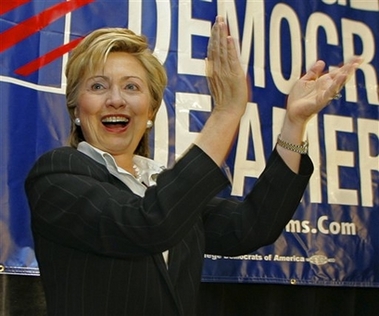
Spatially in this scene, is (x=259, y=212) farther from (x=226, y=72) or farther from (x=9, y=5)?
(x=9, y=5)

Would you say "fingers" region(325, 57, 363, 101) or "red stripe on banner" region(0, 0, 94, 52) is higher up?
"red stripe on banner" region(0, 0, 94, 52)

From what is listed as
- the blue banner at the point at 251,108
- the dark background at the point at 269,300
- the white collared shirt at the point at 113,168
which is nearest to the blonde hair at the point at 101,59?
the white collared shirt at the point at 113,168

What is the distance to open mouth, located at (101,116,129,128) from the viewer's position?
1186mm

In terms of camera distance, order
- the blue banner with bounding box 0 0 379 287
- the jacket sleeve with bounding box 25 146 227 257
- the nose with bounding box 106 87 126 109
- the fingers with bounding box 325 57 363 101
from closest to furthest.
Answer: the jacket sleeve with bounding box 25 146 227 257, the fingers with bounding box 325 57 363 101, the nose with bounding box 106 87 126 109, the blue banner with bounding box 0 0 379 287

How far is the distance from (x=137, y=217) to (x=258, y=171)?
1.26 m

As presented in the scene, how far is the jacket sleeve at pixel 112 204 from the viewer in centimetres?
92

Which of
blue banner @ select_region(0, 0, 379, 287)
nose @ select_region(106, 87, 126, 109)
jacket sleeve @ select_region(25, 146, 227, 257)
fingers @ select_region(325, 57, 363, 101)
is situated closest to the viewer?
jacket sleeve @ select_region(25, 146, 227, 257)

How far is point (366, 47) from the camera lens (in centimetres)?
243

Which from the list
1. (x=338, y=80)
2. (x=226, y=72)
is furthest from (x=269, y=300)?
(x=226, y=72)

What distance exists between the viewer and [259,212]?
1173mm

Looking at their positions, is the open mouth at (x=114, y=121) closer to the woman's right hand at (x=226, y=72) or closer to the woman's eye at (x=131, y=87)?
the woman's eye at (x=131, y=87)

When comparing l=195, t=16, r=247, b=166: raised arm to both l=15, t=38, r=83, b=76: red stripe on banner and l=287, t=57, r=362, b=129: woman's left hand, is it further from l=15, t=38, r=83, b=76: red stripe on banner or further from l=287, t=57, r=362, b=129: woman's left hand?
→ l=15, t=38, r=83, b=76: red stripe on banner

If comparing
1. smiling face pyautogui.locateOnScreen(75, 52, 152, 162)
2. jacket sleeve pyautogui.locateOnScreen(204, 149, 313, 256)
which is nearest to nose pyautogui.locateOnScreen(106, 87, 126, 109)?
smiling face pyautogui.locateOnScreen(75, 52, 152, 162)

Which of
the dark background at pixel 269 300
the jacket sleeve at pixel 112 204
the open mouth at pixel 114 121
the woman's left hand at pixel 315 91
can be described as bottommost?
the dark background at pixel 269 300
